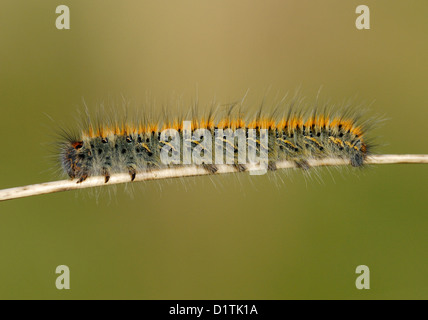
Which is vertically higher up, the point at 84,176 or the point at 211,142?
the point at 211,142

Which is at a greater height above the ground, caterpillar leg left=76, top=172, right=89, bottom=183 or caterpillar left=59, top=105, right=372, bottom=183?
caterpillar left=59, top=105, right=372, bottom=183

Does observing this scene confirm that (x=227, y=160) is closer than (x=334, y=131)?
Yes

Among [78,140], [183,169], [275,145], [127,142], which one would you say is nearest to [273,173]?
[275,145]

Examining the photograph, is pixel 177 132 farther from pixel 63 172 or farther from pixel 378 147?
pixel 378 147

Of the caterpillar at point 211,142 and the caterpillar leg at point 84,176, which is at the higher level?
the caterpillar at point 211,142

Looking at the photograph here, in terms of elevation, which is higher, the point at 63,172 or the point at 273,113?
the point at 273,113

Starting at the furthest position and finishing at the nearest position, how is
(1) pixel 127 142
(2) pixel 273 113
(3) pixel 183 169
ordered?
(2) pixel 273 113 < (1) pixel 127 142 < (3) pixel 183 169

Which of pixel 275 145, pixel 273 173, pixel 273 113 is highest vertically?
pixel 273 113

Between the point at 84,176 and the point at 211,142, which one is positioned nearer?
the point at 84,176
